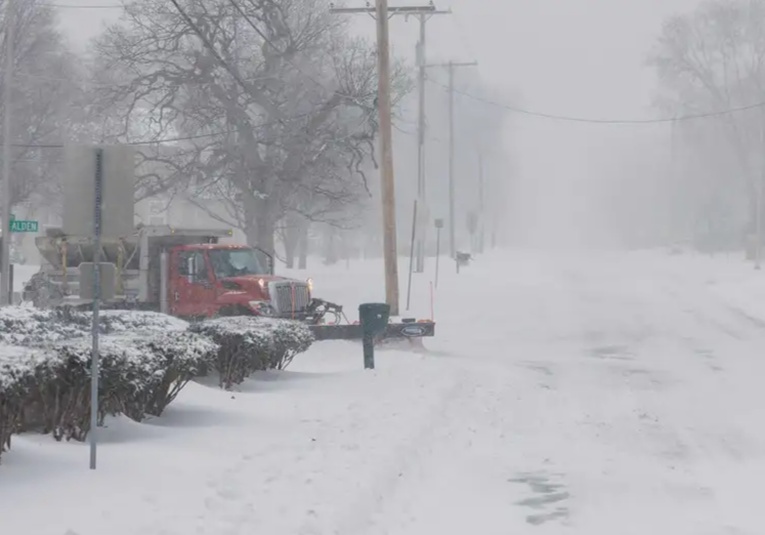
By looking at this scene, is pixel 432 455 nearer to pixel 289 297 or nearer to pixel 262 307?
pixel 262 307

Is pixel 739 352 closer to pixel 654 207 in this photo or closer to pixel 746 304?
pixel 746 304

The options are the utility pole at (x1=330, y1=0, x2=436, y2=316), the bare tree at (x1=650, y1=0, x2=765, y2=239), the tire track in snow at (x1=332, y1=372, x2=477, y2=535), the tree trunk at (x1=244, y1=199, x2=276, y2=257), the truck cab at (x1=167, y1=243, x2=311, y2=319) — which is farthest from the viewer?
the bare tree at (x1=650, y1=0, x2=765, y2=239)

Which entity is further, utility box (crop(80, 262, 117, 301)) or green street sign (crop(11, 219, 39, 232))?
green street sign (crop(11, 219, 39, 232))

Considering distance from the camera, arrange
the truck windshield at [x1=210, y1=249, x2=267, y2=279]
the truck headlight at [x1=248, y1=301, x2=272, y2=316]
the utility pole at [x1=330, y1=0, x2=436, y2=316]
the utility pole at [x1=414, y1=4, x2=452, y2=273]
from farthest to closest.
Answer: the utility pole at [x1=414, y1=4, x2=452, y2=273], the utility pole at [x1=330, y1=0, x2=436, y2=316], the truck windshield at [x1=210, y1=249, x2=267, y2=279], the truck headlight at [x1=248, y1=301, x2=272, y2=316]

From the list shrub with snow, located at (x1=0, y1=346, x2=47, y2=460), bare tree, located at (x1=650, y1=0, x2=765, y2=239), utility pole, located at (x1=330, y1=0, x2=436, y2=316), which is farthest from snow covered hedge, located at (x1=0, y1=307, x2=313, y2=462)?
bare tree, located at (x1=650, y1=0, x2=765, y2=239)

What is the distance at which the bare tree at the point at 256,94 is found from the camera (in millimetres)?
32938

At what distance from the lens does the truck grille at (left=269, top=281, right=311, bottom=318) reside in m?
23.5

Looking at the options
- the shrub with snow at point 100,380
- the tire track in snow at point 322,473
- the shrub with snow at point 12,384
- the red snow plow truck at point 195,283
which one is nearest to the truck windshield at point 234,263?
the red snow plow truck at point 195,283

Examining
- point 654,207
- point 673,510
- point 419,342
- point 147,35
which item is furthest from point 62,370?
point 654,207

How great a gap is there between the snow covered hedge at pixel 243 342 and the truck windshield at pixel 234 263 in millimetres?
7951

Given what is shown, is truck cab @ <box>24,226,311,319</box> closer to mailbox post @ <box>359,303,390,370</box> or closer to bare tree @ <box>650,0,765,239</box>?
mailbox post @ <box>359,303,390,370</box>

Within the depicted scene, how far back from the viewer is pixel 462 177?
10494cm

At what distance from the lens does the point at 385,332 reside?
2300 cm

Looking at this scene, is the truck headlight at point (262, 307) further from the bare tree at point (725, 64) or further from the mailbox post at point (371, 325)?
the bare tree at point (725, 64)
